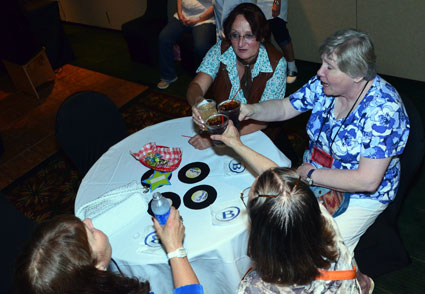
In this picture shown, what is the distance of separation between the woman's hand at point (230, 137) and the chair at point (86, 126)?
3.65ft

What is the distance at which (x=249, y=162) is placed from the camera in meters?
1.78

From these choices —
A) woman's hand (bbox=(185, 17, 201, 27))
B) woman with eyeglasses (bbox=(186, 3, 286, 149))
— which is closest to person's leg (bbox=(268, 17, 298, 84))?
woman's hand (bbox=(185, 17, 201, 27))

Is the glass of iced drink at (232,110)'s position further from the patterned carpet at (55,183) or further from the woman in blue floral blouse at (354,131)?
the patterned carpet at (55,183)

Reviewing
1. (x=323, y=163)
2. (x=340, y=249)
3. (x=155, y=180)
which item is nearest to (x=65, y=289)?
(x=155, y=180)

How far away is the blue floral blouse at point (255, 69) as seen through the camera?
2490mm

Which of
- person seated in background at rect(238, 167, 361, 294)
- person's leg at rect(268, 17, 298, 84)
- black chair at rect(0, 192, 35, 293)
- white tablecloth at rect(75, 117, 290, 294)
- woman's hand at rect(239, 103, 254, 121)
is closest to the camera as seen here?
person seated in background at rect(238, 167, 361, 294)

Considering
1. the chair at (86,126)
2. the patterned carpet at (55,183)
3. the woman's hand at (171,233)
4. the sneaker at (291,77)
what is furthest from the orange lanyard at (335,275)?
the sneaker at (291,77)

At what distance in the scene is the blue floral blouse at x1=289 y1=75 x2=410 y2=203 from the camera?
1686 mm

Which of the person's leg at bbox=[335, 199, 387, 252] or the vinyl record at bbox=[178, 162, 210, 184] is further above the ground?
the vinyl record at bbox=[178, 162, 210, 184]

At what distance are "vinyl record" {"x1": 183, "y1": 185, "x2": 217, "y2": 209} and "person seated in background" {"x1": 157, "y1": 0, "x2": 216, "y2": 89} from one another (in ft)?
9.25

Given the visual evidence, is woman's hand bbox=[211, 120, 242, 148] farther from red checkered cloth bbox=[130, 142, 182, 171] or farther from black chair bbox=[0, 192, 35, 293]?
black chair bbox=[0, 192, 35, 293]

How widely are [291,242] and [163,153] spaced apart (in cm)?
123

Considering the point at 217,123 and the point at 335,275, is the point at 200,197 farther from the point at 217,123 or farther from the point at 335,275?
the point at 335,275

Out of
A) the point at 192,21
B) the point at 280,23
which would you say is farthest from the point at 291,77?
the point at 192,21
